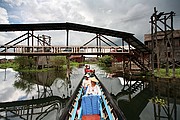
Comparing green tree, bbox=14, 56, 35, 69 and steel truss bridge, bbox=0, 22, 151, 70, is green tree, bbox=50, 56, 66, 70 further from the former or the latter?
steel truss bridge, bbox=0, 22, 151, 70

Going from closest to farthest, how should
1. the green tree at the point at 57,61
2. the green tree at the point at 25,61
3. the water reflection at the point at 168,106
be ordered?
the water reflection at the point at 168,106 → the green tree at the point at 57,61 → the green tree at the point at 25,61

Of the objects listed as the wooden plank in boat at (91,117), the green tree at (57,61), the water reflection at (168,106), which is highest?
the green tree at (57,61)

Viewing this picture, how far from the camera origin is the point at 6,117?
933 cm

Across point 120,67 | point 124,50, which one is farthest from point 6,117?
point 120,67

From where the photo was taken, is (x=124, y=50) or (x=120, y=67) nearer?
(x=124, y=50)

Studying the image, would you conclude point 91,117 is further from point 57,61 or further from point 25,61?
point 25,61

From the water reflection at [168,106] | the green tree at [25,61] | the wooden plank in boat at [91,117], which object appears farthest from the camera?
the green tree at [25,61]

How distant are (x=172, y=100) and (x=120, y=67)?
20.7 meters

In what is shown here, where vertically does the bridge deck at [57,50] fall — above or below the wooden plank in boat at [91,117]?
above

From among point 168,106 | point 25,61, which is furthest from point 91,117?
point 25,61

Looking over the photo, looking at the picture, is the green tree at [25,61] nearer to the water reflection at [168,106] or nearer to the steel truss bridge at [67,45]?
the steel truss bridge at [67,45]

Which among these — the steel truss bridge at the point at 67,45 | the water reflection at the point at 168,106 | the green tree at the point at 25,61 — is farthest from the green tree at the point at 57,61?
the water reflection at the point at 168,106

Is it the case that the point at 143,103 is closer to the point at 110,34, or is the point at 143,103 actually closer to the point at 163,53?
the point at 110,34

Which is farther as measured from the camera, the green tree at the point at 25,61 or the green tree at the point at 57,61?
the green tree at the point at 25,61
